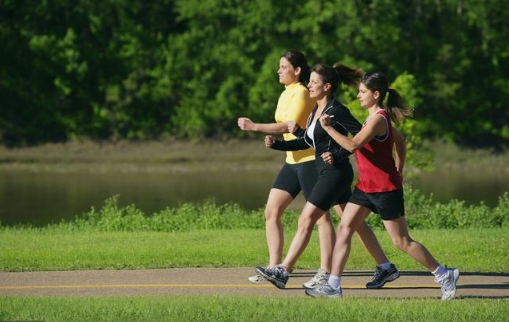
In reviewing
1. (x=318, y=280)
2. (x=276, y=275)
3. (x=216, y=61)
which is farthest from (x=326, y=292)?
(x=216, y=61)

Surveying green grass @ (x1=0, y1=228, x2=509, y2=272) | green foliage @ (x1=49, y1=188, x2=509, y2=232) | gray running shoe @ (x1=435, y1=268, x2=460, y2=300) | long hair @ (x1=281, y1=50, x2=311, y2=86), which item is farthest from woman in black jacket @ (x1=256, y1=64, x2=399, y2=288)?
green foliage @ (x1=49, y1=188, x2=509, y2=232)

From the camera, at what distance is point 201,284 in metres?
11.6

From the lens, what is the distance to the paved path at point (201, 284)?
11.2 metres

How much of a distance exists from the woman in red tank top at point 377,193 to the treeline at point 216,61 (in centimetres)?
2877

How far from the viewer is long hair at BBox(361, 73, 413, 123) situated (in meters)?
10.8

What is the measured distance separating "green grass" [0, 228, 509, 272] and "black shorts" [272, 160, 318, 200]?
1274 mm

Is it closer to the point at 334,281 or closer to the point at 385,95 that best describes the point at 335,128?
the point at 385,95

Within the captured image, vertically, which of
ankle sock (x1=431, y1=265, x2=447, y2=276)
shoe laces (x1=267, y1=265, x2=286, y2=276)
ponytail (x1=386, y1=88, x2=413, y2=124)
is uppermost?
ponytail (x1=386, y1=88, x2=413, y2=124)

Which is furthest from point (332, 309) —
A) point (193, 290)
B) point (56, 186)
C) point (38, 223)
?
point (56, 186)

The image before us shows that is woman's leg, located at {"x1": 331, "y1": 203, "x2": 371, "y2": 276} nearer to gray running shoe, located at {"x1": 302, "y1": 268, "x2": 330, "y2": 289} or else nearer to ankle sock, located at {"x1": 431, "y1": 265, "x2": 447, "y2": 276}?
gray running shoe, located at {"x1": 302, "y1": 268, "x2": 330, "y2": 289}

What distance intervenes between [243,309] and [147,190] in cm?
2074

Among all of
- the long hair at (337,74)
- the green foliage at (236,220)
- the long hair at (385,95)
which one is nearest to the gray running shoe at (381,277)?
the long hair at (385,95)

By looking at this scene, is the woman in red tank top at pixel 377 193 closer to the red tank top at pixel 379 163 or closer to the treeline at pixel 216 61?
the red tank top at pixel 379 163

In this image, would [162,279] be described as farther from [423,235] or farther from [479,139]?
[479,139]
